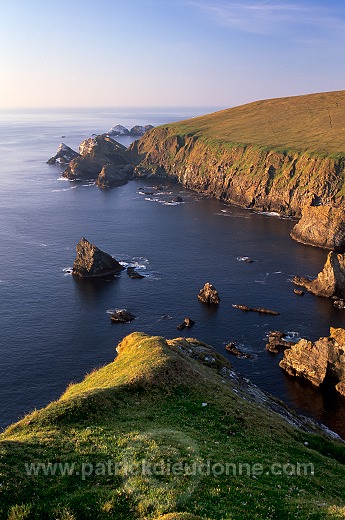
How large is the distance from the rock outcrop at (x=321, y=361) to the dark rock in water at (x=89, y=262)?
221 feet

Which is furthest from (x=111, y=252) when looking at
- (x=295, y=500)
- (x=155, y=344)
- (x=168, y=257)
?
(x=295, y=500)

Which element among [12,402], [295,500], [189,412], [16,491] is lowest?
[12,402]

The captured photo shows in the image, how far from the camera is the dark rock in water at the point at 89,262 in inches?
5202

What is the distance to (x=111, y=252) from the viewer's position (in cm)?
15350

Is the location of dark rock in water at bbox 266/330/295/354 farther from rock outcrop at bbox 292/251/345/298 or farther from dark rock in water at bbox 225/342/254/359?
rock outcrop at bbox 292/251/345/298

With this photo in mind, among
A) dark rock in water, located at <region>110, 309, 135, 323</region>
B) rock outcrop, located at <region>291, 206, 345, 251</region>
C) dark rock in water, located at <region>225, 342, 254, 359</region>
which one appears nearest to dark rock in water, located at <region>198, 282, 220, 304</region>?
dark rock in water, located at <region>110, 309, 135, 323</region>

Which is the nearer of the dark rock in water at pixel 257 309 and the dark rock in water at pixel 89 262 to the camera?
the dark rock in water at pixel 257 309

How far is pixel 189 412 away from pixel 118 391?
24.9 feet

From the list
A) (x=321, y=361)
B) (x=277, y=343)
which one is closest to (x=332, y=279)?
(x=277, y=343)

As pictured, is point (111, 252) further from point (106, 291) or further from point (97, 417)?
point (97, 417)

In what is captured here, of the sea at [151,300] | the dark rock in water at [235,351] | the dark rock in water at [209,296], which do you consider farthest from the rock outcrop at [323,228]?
the dark rock in water at [235,351]

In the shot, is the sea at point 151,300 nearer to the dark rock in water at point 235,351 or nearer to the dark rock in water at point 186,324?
the dark rock in water at point 186,324

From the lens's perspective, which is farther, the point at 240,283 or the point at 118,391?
the point at 240,283

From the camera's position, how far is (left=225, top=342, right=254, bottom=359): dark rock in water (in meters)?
90.9
